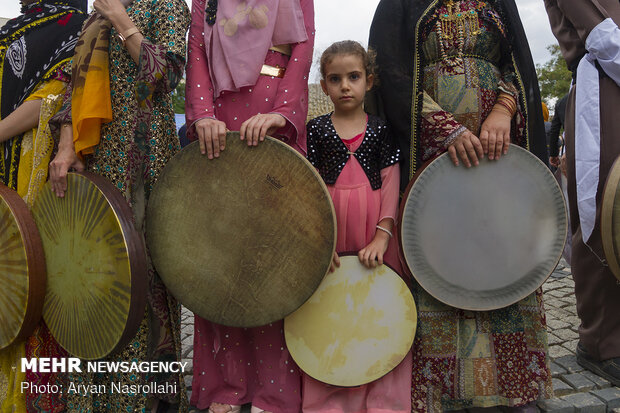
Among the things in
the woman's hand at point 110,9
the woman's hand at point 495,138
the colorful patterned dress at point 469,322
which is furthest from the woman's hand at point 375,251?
the woman's hand at point 110,9

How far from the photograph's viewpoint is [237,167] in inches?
64.4

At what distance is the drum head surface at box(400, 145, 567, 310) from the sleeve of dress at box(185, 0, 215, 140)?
939mm

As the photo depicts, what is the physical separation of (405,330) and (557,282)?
2.94m

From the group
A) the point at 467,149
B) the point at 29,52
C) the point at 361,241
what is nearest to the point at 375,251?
the point at 361,241

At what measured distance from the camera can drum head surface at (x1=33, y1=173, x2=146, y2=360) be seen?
1587 mm

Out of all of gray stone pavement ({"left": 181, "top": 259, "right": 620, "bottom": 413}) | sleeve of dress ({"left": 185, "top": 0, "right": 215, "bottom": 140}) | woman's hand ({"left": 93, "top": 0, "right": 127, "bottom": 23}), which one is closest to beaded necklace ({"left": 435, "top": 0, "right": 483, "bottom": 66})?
sleeve of dress ({"left": 185, "top": 0, "right": 215, "bottom": 140})

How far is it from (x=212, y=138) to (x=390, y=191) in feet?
2.68

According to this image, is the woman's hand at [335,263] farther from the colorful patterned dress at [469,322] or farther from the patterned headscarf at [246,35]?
the patterned headscarf at [246,35]

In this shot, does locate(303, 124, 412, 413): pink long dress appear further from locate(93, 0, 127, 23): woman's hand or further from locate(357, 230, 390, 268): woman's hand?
locate(93, 0, 127, 23): woman's hand

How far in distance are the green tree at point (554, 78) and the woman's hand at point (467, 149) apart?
22.6 metres

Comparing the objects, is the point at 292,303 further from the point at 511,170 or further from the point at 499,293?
the point at 511,170

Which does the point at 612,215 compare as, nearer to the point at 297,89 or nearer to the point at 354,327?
the point at 354,327

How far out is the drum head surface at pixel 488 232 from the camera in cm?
176

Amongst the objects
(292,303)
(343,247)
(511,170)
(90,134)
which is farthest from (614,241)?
(90,134)
